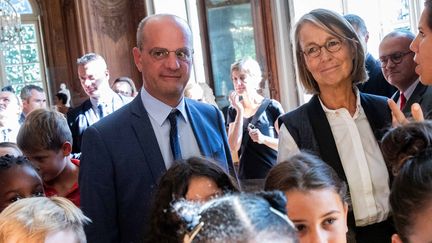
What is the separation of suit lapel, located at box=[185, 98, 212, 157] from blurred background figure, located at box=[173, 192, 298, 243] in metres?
0.82

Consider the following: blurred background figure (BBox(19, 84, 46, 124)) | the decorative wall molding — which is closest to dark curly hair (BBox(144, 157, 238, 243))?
blurred background figure (BBox(19, 84, 46, 124))

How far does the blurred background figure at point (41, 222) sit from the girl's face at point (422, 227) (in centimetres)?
88

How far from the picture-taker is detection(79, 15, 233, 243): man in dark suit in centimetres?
182

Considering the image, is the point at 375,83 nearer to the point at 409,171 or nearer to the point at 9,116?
the point at 409,171

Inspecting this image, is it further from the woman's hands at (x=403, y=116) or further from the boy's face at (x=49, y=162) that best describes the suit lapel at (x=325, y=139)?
the boy's face at (x=49, y=162)

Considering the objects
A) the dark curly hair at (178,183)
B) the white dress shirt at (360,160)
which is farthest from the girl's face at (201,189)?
the white dress shirt at (360,160)

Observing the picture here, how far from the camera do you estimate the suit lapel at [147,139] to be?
1.85 meters

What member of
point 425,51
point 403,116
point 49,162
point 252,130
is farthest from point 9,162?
point 252,130

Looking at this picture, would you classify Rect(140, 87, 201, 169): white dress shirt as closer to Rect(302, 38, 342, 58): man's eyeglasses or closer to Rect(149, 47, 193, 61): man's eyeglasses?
Rect(149, 47, 193, 61): man's eyeglasses

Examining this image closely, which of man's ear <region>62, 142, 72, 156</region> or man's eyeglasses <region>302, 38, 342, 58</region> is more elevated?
man's eyeglasses <region>302, 38, 342, 58</region>

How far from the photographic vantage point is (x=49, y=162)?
7.92 feet

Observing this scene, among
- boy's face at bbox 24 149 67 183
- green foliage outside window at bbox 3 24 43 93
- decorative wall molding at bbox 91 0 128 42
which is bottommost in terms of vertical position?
boy's face at bbox 24 149 67 183

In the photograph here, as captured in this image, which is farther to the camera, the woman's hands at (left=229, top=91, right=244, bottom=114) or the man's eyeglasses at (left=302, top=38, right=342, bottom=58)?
the woman's hands at (left=229, top=91, right=244, bottom=114)

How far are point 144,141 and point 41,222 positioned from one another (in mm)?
445
